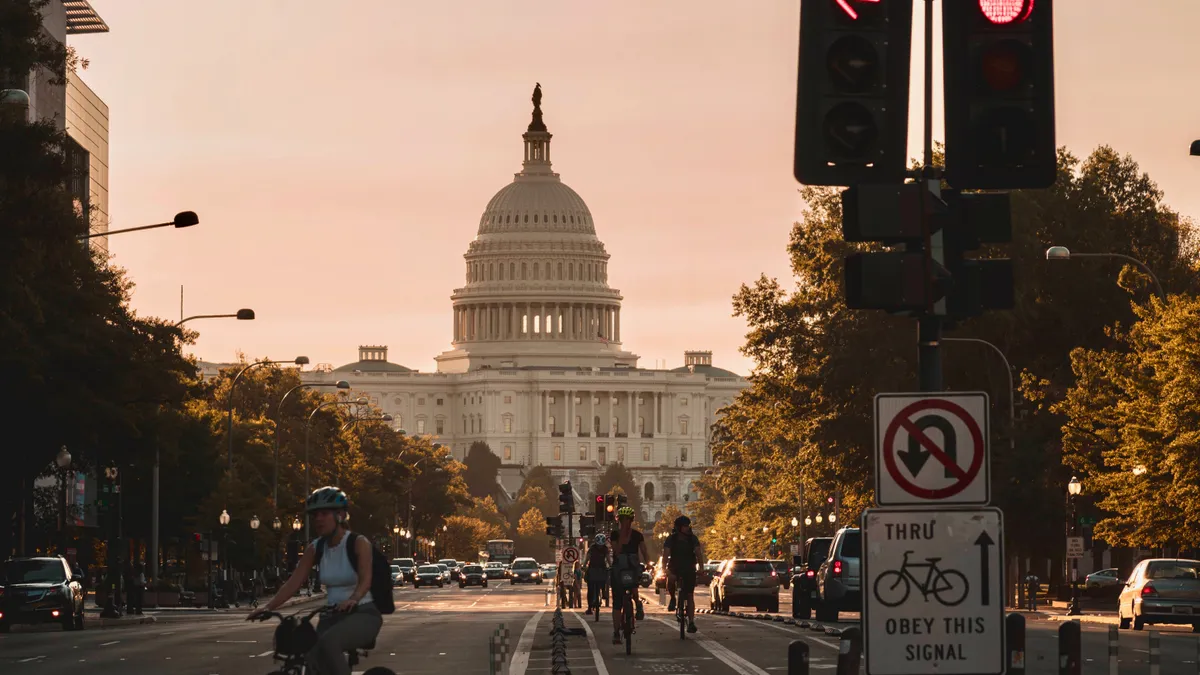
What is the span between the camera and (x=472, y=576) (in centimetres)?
12338

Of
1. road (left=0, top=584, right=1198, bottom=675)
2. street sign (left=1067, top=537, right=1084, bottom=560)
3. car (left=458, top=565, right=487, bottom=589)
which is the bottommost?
car (left=458, top=565, right=487, bottom=589)

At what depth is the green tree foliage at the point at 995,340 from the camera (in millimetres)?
68250

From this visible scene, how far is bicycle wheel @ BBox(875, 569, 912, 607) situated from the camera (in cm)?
1182

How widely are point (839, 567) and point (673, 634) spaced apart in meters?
8.35

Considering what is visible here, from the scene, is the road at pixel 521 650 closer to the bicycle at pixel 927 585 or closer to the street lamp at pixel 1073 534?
the street lamp at pixel 1073 534

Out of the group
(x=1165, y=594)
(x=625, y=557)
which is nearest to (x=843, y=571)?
(x=1165, y=594)

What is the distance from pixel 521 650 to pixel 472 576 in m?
91.4

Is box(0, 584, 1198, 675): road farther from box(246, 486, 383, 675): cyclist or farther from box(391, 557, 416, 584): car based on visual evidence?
box(391, 557, 416, 584): car

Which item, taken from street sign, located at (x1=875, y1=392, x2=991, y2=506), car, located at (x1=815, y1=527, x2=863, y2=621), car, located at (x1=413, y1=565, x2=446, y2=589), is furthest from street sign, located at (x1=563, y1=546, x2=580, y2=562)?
car, located at (x1=413, y1=565, x2=446, y2=589)

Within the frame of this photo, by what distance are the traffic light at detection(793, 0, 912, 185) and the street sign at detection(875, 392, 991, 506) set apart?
1358 mm

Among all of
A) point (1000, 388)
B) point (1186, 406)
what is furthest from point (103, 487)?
point (1186, 406)

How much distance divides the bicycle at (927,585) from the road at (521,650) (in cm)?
1410

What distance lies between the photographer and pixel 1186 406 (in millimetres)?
48906

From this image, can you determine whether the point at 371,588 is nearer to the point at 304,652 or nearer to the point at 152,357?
the point at 304,652
